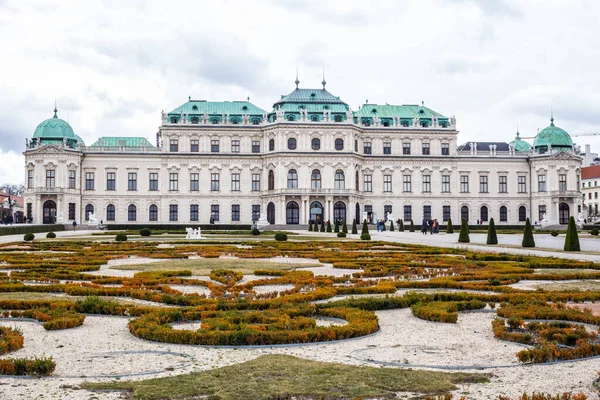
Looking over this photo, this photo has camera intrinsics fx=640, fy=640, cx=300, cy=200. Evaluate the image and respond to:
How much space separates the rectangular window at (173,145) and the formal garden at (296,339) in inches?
2093

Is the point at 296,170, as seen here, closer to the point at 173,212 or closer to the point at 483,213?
the point at 173,212

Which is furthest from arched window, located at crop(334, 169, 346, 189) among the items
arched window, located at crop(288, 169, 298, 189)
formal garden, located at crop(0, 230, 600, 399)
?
formal garden, located at crop(0, 230, 600, 399)

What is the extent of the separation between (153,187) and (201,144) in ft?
21.7

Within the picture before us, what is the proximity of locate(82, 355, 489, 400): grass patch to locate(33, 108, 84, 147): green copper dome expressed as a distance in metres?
62.8

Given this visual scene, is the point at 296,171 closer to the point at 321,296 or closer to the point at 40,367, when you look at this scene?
the point at 321,296

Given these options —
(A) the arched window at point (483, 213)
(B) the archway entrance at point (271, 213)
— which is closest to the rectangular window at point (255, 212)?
(B) the archway entrance at point (271, 213)

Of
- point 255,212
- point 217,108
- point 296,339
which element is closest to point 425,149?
point 255,212

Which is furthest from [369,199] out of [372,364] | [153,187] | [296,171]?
[372,364]

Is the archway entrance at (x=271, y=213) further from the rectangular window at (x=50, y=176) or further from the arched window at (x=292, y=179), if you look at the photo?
the rectangular window at (x=50, y=176)

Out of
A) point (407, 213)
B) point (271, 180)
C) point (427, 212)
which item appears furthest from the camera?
point (407, 213)

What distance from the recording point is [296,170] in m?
64.3

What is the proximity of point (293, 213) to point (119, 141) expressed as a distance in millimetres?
19939

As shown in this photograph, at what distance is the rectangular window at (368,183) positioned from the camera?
67500mm

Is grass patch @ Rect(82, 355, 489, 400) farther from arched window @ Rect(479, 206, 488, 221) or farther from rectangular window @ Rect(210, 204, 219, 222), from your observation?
arched window @ Rect(479, 206, 488, 221)
